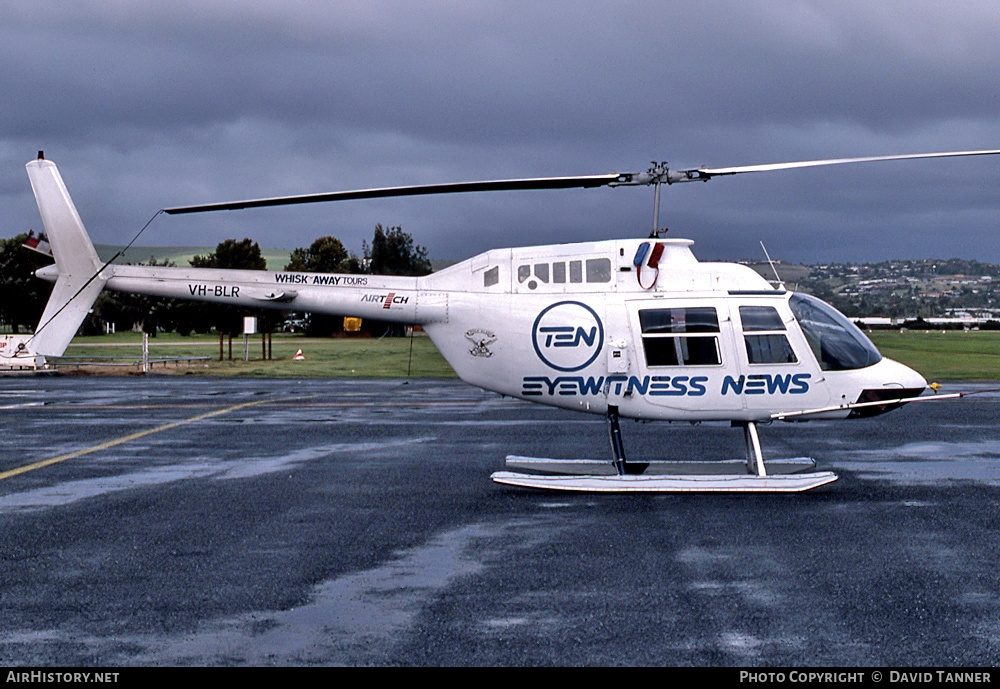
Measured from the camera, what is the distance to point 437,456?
1585 cm

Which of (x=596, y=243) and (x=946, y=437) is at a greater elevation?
(x=596, y=243)

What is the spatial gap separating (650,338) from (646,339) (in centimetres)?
6

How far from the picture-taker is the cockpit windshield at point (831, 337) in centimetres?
1284

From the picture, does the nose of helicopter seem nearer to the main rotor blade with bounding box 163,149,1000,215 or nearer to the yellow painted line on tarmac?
the main rotor blade with bounding box 163,149,1000,215

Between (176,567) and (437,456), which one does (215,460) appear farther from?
(176,567)

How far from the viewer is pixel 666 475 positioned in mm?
12469

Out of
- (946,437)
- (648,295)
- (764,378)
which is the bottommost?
(946,437)

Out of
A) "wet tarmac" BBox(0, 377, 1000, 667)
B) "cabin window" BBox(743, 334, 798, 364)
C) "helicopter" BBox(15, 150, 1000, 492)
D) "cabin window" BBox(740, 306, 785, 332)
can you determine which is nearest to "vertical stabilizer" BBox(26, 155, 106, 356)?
"wet tarmac" BBox(0, 377, 1000, 667)

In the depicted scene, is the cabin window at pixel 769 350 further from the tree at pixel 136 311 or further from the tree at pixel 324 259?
the tree at pixel 324 259

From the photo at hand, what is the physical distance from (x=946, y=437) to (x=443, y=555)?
45.0ft

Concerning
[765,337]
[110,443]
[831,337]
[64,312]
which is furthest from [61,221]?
[831,337]

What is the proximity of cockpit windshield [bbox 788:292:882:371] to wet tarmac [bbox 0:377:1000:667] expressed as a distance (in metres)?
1.76

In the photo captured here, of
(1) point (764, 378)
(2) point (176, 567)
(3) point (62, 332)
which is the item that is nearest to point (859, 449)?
(1) point (764, 378)

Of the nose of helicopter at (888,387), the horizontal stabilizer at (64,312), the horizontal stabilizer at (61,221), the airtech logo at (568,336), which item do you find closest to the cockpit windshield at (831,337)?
the nose of helicopter at (888,387)
